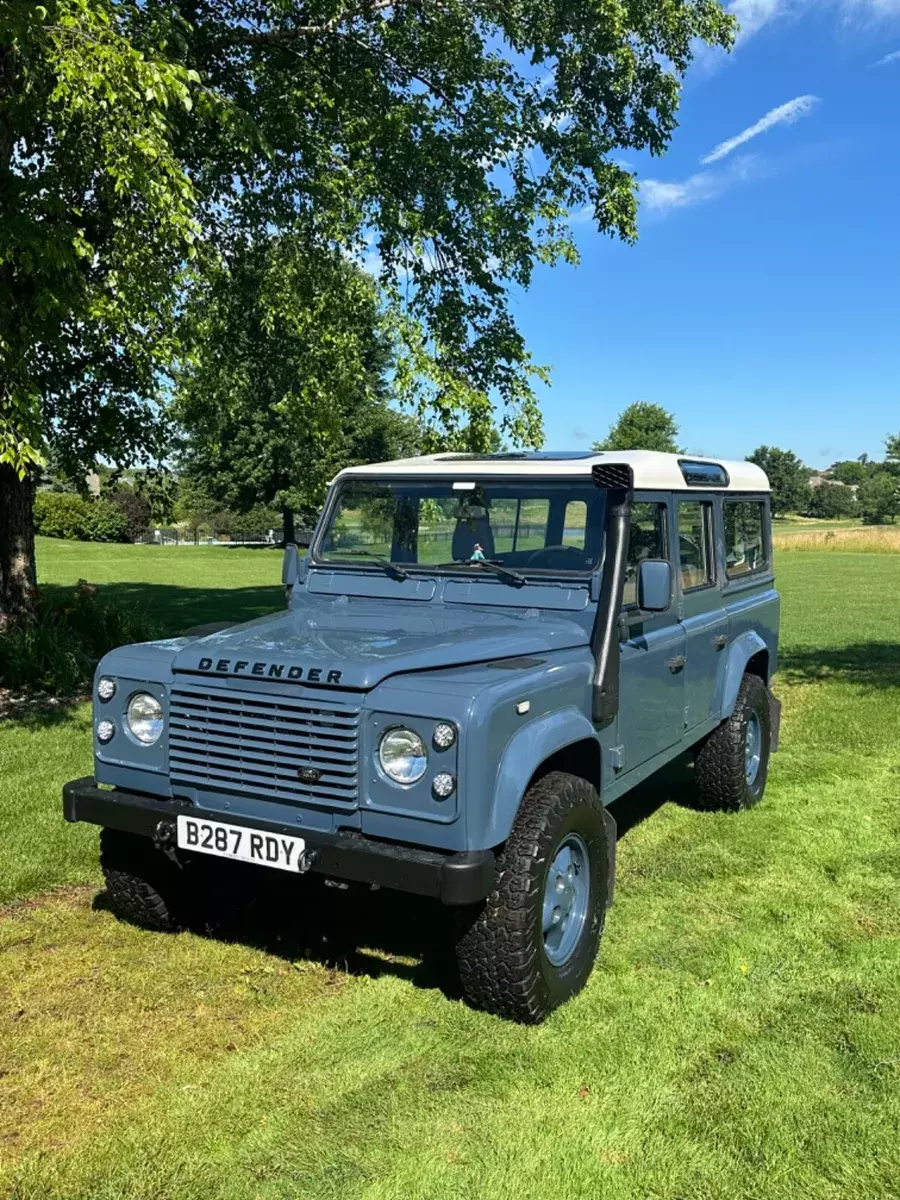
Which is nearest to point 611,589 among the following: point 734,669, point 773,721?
point 734,669

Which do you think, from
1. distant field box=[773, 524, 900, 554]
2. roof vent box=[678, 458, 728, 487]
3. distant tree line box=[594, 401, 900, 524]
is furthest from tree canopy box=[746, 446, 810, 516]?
roof vent box=[678, 458, 728, 487]

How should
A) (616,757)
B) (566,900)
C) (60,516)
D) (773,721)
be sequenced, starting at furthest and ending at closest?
(60,516), (773,721), (616,757), (566,900)

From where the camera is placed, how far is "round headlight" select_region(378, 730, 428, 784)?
332 cm

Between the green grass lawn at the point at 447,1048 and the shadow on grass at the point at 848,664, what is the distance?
19.2 feet

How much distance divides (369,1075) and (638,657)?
2.19 meters

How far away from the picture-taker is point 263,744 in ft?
11.8

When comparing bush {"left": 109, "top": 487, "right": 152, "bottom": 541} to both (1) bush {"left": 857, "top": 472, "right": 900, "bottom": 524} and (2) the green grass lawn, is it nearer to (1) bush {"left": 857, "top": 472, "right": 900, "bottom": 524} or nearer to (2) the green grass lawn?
(2) the green grass lawn

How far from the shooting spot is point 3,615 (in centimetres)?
1012

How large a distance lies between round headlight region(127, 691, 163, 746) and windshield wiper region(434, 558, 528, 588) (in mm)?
1545

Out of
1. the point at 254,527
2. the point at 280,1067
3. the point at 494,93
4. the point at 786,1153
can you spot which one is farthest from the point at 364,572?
the point at 254,527

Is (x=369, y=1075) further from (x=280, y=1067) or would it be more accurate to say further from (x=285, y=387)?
(x=285, y=387)

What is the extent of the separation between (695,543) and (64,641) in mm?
6927

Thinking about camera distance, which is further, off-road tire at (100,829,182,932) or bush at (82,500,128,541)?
bush at (82,500,128,541)

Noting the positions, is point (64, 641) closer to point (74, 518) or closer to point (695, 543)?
point (695, 543)
